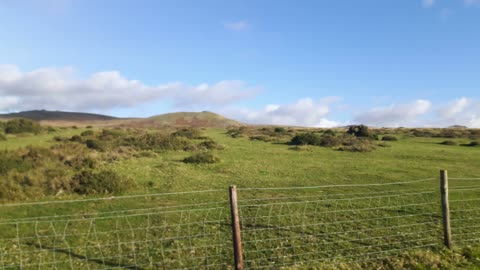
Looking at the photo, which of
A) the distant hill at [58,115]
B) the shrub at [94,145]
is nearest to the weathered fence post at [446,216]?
the shrub at [94,145]

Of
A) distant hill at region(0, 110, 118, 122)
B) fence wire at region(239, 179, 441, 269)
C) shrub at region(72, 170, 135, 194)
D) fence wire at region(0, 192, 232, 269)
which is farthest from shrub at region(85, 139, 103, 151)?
distant hill at region(0, 110, 118, 122)

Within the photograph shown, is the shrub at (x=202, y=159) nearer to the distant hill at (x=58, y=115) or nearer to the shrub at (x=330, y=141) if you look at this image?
the shrub at (x=330, y=141)

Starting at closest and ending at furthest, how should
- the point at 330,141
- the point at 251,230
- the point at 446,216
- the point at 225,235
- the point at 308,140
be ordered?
1. the point at 446,216
2. the point at 225,235
3. the point at 251,230
4. the point at 330,141
5. the point at 308,140

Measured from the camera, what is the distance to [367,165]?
22.7 meters

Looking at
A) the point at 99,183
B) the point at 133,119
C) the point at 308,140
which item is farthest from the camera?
the point at 133,119

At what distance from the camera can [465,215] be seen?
36.9 feet

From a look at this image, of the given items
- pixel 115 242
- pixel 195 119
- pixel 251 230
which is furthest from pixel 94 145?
pixel 195 119

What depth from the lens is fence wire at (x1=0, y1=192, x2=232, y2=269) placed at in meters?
7.75

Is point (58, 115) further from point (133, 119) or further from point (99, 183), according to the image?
point (99, 183)

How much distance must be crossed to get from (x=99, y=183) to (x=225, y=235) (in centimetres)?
763

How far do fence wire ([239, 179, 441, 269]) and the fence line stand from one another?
0.02 meters

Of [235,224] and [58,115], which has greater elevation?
[58,115]

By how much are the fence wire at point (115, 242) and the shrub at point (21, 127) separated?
3356 cm

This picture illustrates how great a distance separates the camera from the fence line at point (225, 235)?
7793mm
